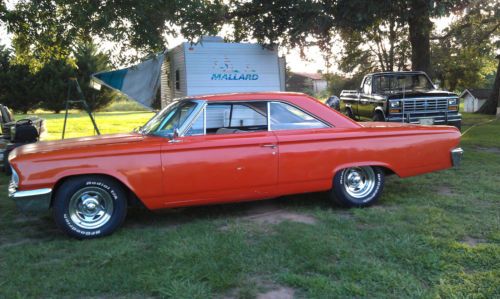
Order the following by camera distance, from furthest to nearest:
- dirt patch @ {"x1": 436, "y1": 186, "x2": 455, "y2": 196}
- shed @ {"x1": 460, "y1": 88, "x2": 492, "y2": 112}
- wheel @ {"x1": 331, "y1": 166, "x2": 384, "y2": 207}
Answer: shed @ {"x1": 460, "y1": 88, "x2": 492, "y2": 112} → dirt patch @ {"x1": 436, "y1": 186, "x2": 455, "y2": 196} → wheel @ {"x1": 331, "y1": 166, "x2": 384, "y2": 207}

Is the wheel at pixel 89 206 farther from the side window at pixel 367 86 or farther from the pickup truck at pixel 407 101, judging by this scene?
the side window at pixel 367 86

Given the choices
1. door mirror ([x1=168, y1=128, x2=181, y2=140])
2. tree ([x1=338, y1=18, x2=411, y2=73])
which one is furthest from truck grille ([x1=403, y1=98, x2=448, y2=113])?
tree ([x1=338, y1=18, x2=411, y2=73])

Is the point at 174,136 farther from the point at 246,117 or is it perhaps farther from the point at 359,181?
the point at 359,181

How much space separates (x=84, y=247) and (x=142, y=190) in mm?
776

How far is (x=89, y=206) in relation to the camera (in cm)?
473

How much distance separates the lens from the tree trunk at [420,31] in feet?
33.3

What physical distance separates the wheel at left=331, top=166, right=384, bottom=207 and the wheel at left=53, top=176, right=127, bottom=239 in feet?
8.18

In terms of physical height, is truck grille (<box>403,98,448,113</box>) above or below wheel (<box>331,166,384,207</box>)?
above

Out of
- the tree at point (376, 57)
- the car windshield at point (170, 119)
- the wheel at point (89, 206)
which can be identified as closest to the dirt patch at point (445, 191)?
the car windshield at point (170, 119)

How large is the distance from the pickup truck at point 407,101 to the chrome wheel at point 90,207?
7.98 meters

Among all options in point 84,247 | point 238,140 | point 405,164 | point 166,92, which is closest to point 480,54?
point 166,92

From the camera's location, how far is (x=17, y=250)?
4422 millimetres

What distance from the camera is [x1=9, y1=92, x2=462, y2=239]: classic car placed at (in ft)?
15.2

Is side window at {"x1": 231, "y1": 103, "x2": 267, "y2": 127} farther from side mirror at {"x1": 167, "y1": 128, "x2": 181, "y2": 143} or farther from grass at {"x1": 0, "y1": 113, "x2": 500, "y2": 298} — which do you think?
grass at {"x1": 0, "y1": 113, "x2": 500, "y2": 298}
